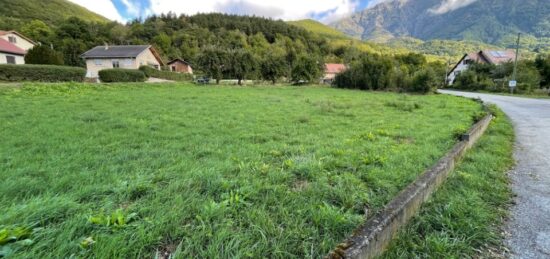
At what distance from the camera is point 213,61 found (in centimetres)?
2936

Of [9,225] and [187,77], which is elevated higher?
[187,77]

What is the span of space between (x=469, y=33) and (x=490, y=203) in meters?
180

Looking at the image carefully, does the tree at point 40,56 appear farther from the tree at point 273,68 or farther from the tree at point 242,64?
the tree at point 273,68

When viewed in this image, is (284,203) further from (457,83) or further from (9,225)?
(457,83)

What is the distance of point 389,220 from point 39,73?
25.2m

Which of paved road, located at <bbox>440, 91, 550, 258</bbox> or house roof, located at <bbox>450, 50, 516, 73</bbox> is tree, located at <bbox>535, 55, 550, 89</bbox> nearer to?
house roof, located at <bbox>450, 50, 516, 73</bbox>

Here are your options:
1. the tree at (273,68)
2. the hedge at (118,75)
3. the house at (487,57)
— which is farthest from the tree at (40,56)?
the house at (487,57)

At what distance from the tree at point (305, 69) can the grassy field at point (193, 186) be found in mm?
29959

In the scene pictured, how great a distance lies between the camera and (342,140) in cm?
520

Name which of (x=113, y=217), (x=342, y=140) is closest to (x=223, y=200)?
(x=113, y=217)

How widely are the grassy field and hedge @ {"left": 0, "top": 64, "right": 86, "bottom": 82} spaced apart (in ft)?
54.1

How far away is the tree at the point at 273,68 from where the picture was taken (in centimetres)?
3412

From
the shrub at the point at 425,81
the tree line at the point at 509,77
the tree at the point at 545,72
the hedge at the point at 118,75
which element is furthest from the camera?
the tree at the point at 545,72

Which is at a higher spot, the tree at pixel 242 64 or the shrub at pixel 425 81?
the tree at pixel 242 64
